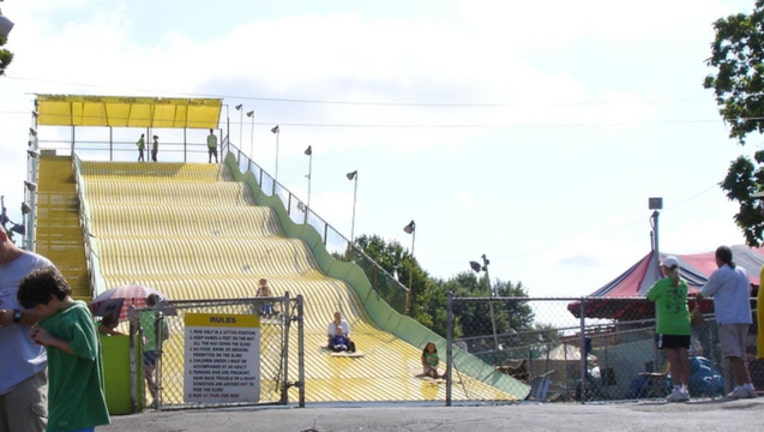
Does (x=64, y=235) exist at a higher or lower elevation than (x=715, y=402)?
higher

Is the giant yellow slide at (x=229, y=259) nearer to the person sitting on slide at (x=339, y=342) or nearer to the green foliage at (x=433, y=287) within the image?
the person sitting on slide at (x=339, y=342)

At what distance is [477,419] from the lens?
10.2 metres

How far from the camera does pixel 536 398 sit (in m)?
15.4

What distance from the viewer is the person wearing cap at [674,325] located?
12391 millimetres

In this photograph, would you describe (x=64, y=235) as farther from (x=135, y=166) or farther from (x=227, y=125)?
(x=227, y=125)

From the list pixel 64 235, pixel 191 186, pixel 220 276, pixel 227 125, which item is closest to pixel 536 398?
pixel 220 276

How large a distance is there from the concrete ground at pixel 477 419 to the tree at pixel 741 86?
54.2 ft

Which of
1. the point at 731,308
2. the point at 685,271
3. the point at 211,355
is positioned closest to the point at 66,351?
the point at 211,355

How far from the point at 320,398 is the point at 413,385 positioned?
3004mm

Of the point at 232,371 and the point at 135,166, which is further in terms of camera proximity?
the point at 135,166

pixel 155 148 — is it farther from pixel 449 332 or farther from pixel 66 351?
pixel 66 351

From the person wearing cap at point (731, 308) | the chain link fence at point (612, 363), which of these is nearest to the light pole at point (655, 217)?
the chain link fence at point (612, 363)

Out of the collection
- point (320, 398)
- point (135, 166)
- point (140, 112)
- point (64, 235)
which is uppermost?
point (140, 112)

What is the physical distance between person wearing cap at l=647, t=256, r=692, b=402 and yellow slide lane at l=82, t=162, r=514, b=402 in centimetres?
611
